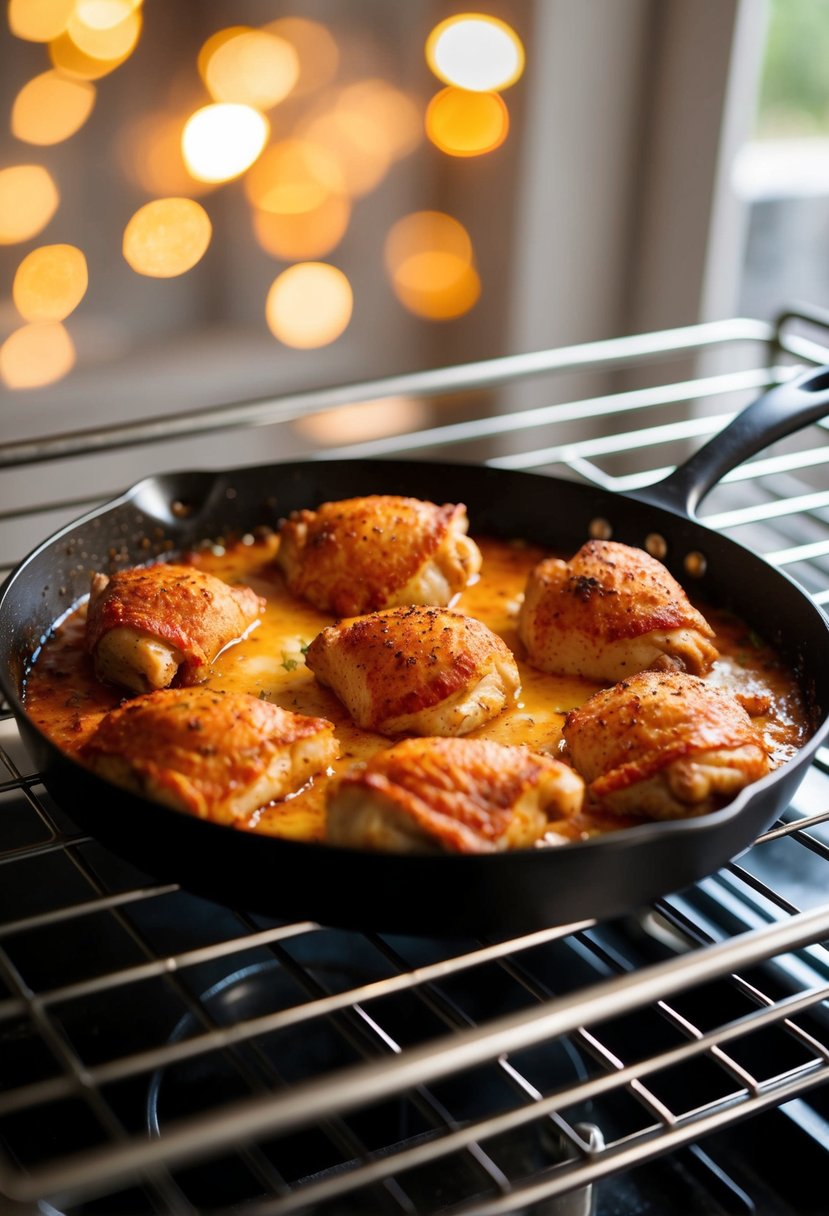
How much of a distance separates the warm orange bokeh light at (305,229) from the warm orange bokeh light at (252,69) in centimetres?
21

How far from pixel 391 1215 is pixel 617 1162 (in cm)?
24

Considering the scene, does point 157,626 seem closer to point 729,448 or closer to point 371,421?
point 729,448

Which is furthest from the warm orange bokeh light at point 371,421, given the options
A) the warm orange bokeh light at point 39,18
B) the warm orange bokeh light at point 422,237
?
the warm orange bokeh light at point 39,18

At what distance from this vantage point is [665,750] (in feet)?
3.36

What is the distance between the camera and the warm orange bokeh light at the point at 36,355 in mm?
2377

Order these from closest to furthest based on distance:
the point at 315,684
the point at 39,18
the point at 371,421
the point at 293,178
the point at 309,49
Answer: the point at 315,684 → the point at 39,18 → the point at 309,49 → the point at 293,178 → the point at 371,421

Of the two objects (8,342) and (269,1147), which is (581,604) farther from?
(8,342)

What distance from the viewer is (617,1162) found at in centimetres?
88

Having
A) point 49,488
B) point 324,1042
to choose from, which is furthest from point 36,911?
point 49,488

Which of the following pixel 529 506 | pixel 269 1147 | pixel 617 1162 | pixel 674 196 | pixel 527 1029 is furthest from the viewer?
pixel 674 196

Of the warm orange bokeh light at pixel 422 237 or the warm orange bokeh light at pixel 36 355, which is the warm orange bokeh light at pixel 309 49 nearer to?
the warm orange bokeh light at pixel 422 237

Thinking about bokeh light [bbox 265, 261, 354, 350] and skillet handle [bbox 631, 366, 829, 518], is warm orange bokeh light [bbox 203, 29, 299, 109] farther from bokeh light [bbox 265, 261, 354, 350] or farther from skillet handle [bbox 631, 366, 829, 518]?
skillet handle [bbox 631, 366, 829, 518]

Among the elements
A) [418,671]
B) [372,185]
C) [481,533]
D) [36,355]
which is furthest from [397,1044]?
[372,185]

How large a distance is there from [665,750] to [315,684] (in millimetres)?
366
